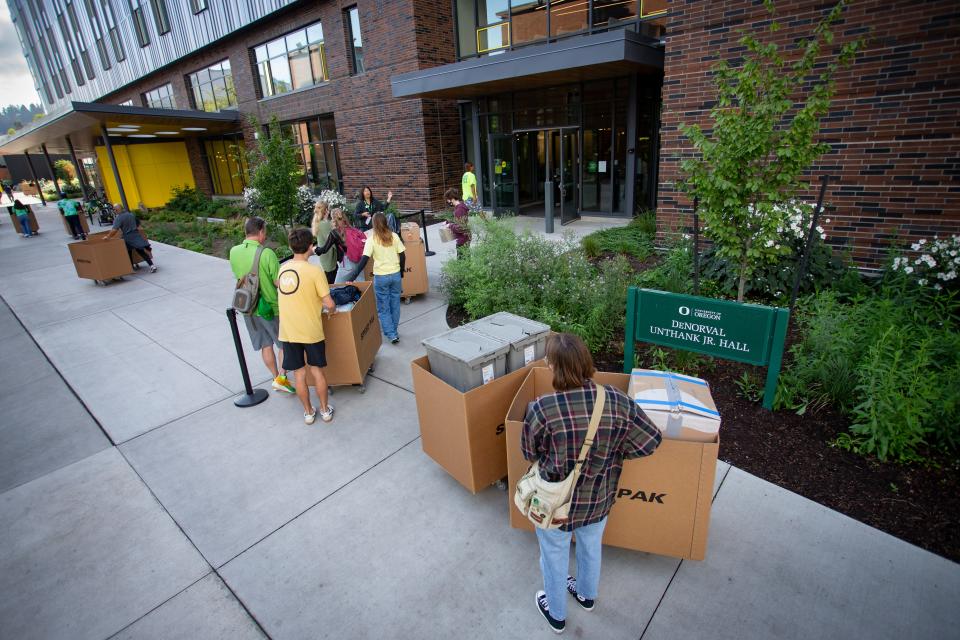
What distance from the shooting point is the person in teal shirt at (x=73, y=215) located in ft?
52.0

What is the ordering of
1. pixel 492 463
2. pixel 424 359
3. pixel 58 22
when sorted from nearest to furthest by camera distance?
1. pixel 492 463
2. pixel 424 359
3. pixel 58 22

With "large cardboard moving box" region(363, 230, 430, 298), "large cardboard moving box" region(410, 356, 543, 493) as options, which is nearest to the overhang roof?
"large cardboard moving box" region(363, 230, 430, 298)

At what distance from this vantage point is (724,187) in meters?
4.34

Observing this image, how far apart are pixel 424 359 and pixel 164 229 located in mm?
17034

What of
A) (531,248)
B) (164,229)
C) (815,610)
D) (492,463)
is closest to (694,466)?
(815,610)

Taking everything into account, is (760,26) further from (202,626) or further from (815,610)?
(202,626)

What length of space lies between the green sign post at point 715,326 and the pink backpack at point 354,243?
380 cm

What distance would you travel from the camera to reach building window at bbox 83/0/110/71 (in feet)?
99.2

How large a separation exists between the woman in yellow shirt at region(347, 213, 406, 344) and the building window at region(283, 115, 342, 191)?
14367 millimetres

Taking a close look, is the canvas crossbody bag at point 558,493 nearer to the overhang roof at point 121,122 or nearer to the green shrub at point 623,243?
the green shrub at point 623,243

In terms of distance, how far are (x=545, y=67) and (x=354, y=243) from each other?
21.4ft

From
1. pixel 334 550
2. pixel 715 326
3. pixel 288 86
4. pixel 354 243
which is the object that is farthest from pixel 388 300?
pixel 288 86

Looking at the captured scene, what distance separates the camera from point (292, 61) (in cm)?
1859

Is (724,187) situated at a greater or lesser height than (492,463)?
greater
